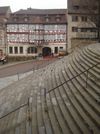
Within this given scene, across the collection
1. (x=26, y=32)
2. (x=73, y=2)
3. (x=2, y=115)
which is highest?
(x=73, y=2)

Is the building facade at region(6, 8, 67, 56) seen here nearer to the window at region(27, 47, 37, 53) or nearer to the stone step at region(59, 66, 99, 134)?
the window at region(27, 47, 37, 53)

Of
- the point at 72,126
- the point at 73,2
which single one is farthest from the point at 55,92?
the point at 73,2

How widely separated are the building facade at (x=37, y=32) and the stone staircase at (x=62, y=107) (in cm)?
3675

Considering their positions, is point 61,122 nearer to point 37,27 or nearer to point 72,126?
point 72,126

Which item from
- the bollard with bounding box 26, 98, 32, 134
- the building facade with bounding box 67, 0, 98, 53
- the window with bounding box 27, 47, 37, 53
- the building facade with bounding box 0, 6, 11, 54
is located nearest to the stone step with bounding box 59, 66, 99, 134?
the bollard with bounding box 26, 98, 32, 134

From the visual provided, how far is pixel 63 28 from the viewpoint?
50094 millimetres

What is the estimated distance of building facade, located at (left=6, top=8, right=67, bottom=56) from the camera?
50406 millimetres

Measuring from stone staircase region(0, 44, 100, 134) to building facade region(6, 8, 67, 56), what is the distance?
121 feet

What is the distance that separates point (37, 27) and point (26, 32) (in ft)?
7.38

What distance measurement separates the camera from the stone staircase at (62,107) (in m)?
8.45

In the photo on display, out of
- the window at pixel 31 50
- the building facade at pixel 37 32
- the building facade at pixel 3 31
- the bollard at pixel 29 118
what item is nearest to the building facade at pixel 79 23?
the building facade at pixel 37 32

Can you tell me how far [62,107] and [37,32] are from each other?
41.7 m

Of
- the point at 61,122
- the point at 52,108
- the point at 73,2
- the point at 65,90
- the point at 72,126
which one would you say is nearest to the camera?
the point at 72,126

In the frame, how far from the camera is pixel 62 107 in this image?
393 inches
